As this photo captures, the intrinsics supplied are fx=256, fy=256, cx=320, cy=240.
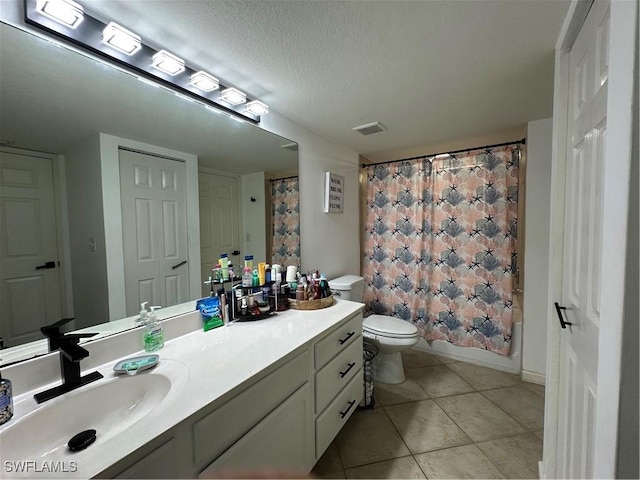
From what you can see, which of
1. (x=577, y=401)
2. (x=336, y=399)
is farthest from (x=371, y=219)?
(x=577, y=401)

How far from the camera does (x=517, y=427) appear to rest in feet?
5.40

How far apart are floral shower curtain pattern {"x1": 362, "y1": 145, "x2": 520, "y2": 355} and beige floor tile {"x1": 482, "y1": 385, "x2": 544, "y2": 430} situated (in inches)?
12.4

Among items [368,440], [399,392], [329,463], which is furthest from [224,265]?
[399,392]

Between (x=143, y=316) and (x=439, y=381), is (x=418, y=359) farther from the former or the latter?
(x=143, y=316)

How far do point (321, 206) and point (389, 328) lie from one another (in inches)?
45.6

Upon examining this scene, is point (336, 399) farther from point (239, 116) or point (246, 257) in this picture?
point (239, 116)

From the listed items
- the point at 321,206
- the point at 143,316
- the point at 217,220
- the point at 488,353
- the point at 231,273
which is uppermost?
the point at 321,206

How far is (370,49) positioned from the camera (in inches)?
46.3

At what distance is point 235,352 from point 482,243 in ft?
7.18

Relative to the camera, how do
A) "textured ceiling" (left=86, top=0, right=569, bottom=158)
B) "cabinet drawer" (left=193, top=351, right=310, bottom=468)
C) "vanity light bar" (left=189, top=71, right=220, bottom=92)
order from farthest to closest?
1. "vanity light bar" (left=189, top=71, right=220, bottom=92)
2. "textured ceiling" (left=86, top=0, right=569, bottom=158)
3. "cabinet drawer" (left=193, top=351, right=310, bottom=468)

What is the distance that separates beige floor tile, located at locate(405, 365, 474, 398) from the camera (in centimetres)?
201

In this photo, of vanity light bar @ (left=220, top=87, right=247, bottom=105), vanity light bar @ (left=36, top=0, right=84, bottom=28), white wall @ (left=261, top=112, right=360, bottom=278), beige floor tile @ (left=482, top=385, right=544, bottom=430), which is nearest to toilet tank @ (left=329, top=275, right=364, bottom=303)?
white wall @ (left=261, top=112, right=360, bottom=278)

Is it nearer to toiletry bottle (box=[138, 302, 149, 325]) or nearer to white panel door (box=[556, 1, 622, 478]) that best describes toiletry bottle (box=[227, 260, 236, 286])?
toiletry bottle (box=[138, 302, 149, 325])

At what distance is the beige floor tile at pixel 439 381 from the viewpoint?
6.60 feet
